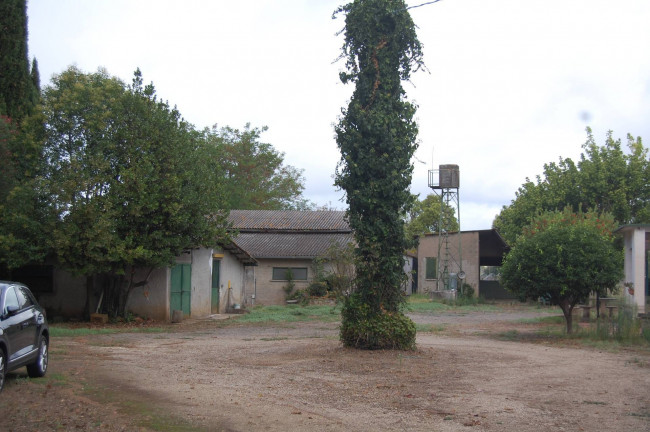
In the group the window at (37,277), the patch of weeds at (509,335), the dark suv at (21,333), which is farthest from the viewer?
the window at (37,277)

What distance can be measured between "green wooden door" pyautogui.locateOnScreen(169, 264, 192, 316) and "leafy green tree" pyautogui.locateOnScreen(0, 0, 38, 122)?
29.8 feet

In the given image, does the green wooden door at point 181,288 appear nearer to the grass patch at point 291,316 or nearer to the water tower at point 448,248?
the grass patch at point 291,316

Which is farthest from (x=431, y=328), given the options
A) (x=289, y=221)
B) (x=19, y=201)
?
(x=289, y=221)

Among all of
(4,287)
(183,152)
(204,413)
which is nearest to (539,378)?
(204,413)

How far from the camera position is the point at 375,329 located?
13617 millimetres

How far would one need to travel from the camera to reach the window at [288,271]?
3575cm

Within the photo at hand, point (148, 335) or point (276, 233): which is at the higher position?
point (276, 233)

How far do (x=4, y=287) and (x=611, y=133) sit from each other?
134ft

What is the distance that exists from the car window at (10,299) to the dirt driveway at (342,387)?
1161 millimetres

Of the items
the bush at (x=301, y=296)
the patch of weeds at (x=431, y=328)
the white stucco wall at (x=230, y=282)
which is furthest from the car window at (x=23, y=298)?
the bush at (x=301, y=296)

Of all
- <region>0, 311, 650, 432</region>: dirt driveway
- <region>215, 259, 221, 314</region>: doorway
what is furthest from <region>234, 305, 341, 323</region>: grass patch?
<region>0, 311, 650, 432</region>: dirt driveway

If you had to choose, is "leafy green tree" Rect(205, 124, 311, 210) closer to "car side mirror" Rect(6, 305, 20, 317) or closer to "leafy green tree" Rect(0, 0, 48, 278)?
"leafy green tree" Rect(0, 0, 48, 278)

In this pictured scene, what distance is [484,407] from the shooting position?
8.51 metres

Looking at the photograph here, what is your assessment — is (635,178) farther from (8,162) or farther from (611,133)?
(8,162)
